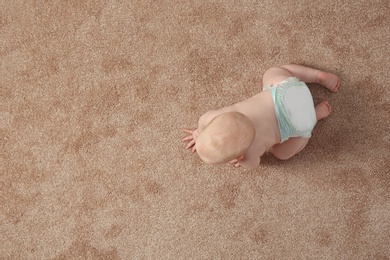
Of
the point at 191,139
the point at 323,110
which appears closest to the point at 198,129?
the point at 191,139

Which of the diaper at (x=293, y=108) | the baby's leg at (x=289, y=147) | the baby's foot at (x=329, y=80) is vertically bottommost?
the baby's leg at (x=289, y=147)

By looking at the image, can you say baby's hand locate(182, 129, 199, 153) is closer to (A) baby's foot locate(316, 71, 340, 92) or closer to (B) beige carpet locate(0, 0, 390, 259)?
(B) beige carpet locate(0, 0, 390, 259)

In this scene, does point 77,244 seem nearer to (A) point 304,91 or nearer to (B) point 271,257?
(B) point 271,257

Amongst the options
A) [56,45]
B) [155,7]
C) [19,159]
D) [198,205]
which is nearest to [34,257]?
[19,159]

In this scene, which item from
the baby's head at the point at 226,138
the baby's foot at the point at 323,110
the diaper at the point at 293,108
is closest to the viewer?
the baby's head at the point at 226,138

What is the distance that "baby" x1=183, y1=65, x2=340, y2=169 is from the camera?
1.02 meters

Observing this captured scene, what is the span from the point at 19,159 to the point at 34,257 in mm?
Result: 297

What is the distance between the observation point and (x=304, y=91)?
1147 millimetres

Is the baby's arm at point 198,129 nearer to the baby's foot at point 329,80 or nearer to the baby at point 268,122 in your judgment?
the baby at point 268,122

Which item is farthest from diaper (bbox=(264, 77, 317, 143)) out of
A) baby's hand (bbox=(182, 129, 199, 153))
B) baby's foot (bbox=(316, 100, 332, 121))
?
baby's hand (bbox=(182, 129, 199, 153))

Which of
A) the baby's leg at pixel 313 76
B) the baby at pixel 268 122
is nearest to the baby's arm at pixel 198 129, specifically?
the baby at pixel 268 122

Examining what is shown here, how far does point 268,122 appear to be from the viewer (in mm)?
1144

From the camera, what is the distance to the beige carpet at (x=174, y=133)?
Result: 1271 mm

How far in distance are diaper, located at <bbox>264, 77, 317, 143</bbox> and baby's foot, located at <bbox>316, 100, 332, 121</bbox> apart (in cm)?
12
